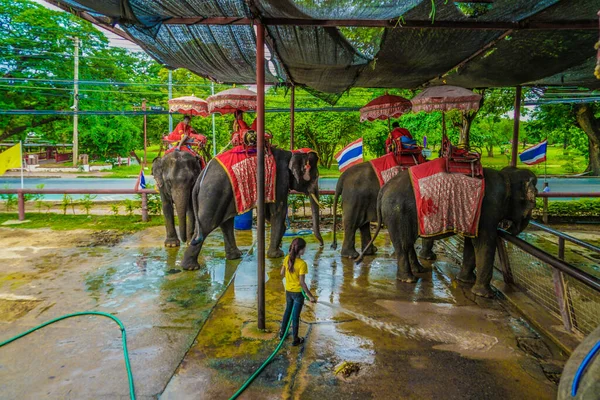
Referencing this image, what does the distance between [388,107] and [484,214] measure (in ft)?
10.2

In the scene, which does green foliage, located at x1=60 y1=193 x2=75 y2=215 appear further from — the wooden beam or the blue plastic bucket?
the wooden beam

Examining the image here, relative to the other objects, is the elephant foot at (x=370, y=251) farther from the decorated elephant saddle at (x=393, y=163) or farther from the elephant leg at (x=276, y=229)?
the elephant leg at (x=276, y=229)

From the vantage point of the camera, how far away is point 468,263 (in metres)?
5.64

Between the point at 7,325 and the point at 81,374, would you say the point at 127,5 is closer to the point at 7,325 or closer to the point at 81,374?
the point at 81,374

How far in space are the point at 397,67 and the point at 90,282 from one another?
5.28 m

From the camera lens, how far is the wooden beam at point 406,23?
4035 mm

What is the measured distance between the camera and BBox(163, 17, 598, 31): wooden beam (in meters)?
4.04

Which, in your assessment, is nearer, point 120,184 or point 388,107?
point 388,107

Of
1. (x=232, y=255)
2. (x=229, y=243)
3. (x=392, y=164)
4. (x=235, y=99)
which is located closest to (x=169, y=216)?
(x=229, y=243)

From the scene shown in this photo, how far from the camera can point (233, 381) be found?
10.5 feet

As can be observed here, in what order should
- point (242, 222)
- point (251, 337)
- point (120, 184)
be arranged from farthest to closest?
point (120, 184), point (242, 222), point (251, 337)

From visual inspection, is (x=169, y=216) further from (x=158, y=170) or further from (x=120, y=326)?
(x=120, y=326)

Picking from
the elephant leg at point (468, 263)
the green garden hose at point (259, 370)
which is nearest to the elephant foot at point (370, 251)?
the elephant leg at point (468, 263)

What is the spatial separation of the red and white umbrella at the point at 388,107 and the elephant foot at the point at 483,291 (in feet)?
11.7
